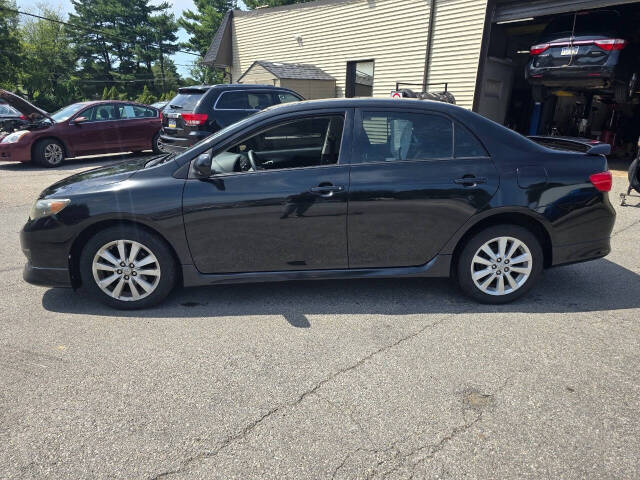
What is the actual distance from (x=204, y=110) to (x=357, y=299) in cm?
653

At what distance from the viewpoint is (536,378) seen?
2785 millimetres

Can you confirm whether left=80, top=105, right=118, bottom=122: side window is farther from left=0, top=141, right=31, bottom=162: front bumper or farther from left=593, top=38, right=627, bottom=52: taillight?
left=593, top=38, right=627, bottom=52: taillight

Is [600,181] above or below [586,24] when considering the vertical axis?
below

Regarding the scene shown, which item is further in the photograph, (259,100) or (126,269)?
(259,100)

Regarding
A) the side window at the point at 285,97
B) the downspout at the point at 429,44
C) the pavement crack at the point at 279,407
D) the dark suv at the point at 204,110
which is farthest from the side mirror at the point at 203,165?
the downspout at the point at 429,44

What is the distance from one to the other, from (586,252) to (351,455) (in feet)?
9.52

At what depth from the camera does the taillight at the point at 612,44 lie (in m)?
8.87

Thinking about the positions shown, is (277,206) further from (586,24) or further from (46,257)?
(586,24)

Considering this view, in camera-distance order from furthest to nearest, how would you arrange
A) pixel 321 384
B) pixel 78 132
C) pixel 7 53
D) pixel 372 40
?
1. pixel 7 53
2. pixel 372 40
3. pixel 78 132
4. pixel 321 384

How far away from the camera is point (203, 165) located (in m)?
3.42

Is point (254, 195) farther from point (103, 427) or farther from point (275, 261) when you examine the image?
point (103, 427)

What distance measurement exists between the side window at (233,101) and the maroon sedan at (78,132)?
4167mm

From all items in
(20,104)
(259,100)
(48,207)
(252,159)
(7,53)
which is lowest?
(48,207)

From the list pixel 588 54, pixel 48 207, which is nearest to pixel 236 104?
pixel 48 207
